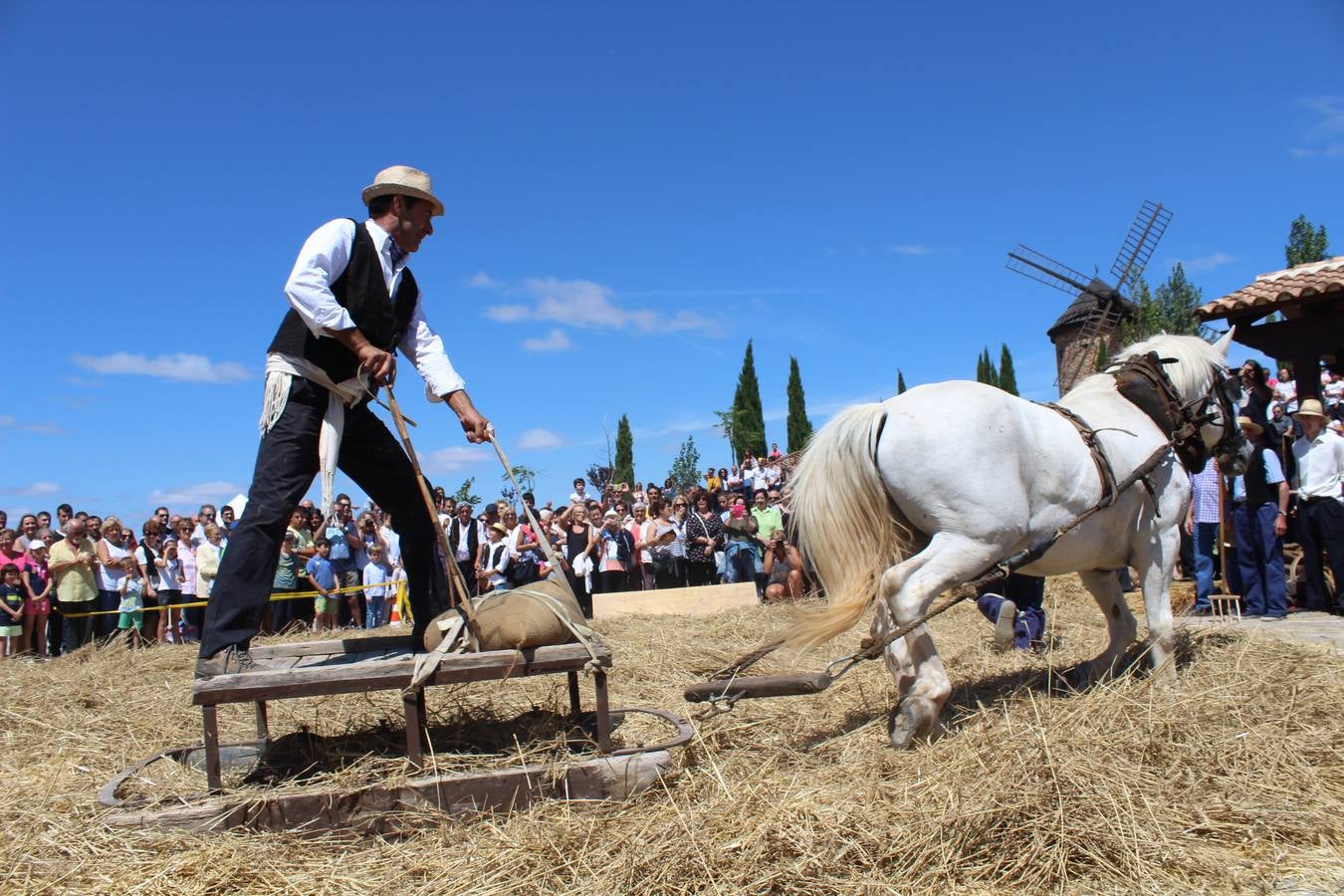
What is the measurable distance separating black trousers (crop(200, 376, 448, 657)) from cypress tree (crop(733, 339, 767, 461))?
4257cm

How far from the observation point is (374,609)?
38.4ft

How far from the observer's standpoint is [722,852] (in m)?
2.62

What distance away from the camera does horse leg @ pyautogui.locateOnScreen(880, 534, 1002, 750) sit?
387cm

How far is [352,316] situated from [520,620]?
1.35 meters

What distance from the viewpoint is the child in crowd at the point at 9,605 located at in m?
9.83

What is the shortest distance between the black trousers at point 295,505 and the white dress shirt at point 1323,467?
7803 mm

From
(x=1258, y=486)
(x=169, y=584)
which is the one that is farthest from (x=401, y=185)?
(x=169, y=584)

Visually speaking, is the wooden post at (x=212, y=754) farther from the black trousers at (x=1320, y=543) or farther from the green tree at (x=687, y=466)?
the green tree at (x=687, y=466)

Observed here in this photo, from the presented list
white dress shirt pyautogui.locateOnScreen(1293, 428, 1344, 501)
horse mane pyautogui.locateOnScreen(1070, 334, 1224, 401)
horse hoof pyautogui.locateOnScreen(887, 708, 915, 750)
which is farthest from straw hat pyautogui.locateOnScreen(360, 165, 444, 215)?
white dress shirt pyautogui.locateOnScreen(1293, 428, 1344, 501)


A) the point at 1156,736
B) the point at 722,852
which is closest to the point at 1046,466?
the point at 1156,736

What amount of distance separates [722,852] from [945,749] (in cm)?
128

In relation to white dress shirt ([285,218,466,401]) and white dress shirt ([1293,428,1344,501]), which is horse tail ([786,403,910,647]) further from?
white dress shirt ([1293,428,1344,501])

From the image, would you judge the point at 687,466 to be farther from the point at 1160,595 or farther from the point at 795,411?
the point at 1160,595

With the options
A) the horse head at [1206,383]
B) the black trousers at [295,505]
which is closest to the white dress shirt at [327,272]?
the black trousers at [295,505]
